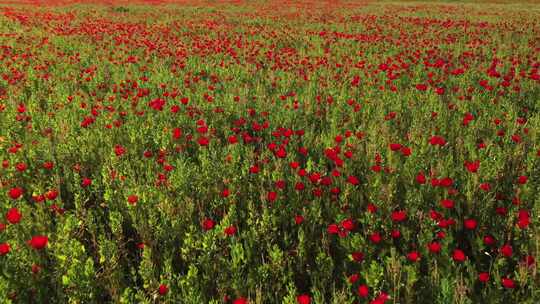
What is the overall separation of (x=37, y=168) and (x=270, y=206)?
2412 millimetres

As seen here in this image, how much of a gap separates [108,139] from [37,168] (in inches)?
27.6

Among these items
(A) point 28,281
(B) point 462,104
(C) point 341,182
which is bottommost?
(A) point 28,281

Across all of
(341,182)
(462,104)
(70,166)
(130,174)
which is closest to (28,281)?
(130,174)

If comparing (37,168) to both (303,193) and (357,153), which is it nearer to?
(303,193)

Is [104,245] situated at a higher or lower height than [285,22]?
lower

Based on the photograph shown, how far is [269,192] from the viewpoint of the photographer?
2.97 metres

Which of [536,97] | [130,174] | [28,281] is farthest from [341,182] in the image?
[536,97]

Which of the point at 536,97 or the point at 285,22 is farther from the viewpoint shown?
the point at 285,22

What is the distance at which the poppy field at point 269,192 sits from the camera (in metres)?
2.19

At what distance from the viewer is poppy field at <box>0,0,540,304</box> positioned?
2.19 m

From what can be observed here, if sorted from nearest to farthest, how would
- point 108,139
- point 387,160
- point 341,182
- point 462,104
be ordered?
point 341,182 < point 387,160 < point 108,139 < point 462,104

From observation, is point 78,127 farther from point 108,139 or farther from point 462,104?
point 462,104

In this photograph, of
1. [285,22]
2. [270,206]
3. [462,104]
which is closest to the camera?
[270,206]

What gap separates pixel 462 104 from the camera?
494cm
